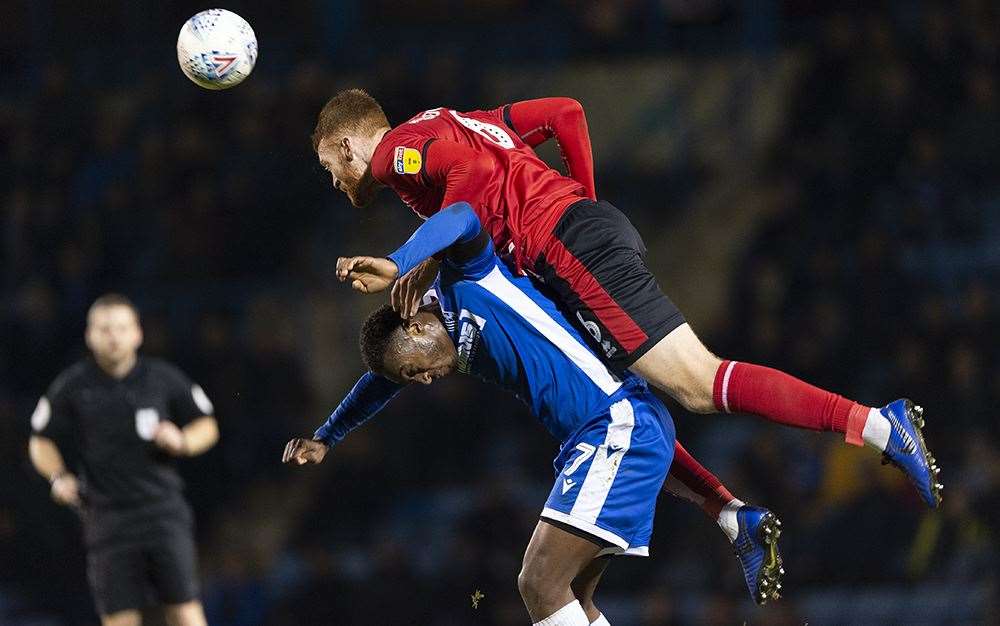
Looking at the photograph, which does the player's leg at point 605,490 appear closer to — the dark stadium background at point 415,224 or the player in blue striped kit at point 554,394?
the player in blue striped kit at point 554,394

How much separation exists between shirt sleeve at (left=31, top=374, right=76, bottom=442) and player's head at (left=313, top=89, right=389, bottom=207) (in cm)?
239

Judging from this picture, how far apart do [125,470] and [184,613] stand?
727mm

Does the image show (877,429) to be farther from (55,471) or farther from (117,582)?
(55,471)

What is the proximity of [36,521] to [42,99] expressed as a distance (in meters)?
3.91

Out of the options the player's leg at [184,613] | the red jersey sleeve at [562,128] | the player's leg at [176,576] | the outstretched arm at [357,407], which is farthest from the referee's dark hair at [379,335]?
the player's leg at [184,613]

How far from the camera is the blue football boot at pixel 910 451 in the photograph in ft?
14.1

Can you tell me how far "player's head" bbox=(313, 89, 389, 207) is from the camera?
4.81 m

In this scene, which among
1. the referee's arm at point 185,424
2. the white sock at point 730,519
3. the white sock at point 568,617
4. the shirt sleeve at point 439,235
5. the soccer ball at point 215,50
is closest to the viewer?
the shirt sleeve at point 439,235

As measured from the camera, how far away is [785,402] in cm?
433

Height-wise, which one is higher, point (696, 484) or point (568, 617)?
point (696, 484)

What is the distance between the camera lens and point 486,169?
4473 mm

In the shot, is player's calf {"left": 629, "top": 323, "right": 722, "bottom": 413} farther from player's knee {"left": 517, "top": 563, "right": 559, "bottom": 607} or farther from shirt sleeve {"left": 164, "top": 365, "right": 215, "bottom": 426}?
shirt sleeve {"left": 164, "top": 365, "right": 215, "bottom": 426}

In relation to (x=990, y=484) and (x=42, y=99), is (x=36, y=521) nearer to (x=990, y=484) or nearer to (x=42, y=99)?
(x=42, y=99)

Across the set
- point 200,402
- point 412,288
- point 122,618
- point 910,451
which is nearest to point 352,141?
point 412,288
